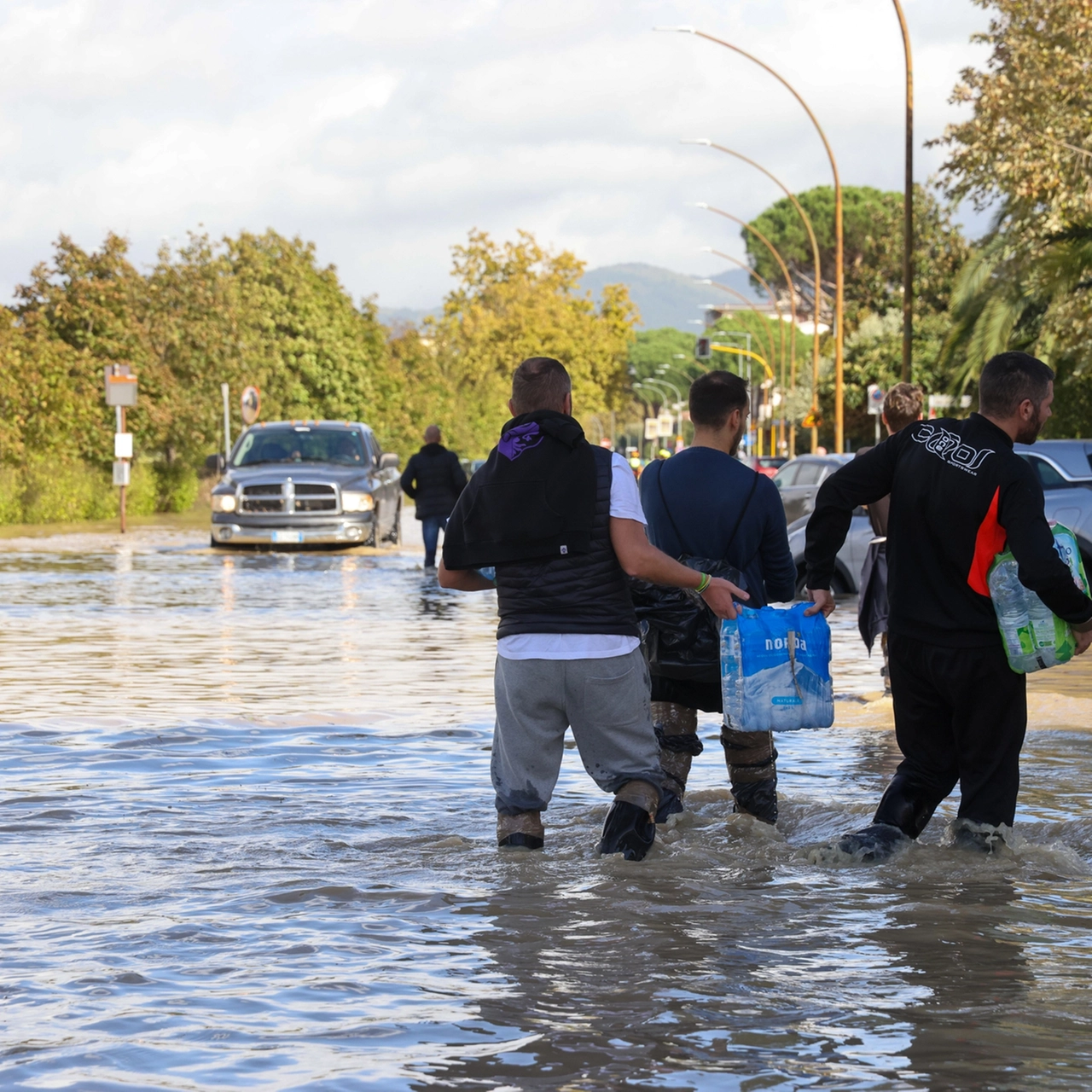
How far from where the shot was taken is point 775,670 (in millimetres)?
6754

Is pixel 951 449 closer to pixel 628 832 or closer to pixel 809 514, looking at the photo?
pixel 628 832

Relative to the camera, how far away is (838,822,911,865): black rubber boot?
22.1 ft

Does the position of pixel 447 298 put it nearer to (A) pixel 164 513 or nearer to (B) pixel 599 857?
(A) pixel 164 513

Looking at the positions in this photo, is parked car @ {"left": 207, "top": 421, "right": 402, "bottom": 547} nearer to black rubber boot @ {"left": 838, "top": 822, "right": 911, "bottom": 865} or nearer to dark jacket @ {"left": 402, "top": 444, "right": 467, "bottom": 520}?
dark jacket @ {"left": 402, "top": 444, "right": 467, "bottom": 520}

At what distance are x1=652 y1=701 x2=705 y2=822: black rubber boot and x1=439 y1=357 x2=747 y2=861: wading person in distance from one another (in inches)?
26.9

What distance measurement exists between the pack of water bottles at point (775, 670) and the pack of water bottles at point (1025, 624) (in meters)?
0.70

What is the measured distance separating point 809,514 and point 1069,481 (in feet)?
11.1

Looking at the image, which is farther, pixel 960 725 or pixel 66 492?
pixel 66 492

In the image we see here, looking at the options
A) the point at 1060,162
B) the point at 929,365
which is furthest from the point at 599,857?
the point at 929,365

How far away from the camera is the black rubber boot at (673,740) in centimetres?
729

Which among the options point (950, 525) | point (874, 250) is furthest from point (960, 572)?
point (874, 250)

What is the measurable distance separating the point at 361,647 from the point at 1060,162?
17.3m

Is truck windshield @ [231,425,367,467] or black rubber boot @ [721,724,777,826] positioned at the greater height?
truck windshield @ [231,425,367,467]

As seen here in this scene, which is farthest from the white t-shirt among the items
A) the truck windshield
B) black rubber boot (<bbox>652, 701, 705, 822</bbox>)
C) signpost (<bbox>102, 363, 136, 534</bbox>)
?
signpost (<bbox>102, 363, 136, 534</bbox>)
